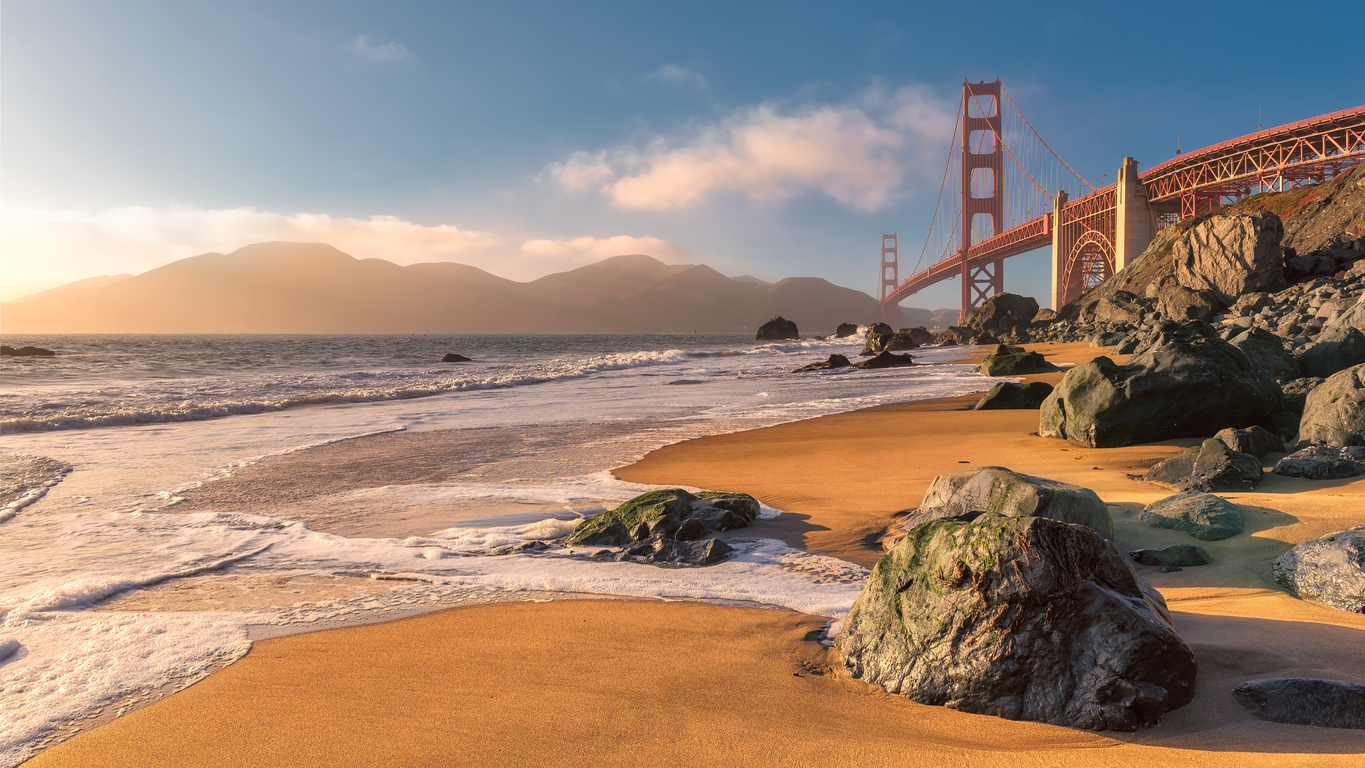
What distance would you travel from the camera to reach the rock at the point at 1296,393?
5.26m

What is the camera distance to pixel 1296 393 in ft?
18.1

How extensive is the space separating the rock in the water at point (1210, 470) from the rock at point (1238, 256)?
79.1 feet

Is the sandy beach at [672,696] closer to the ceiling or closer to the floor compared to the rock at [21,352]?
closer to the floor

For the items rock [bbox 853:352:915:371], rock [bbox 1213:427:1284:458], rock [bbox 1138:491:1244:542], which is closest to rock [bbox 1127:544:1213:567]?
rock [bbox 1138:491:1244:542]

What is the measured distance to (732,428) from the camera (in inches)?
312

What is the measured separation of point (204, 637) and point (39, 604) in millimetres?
917

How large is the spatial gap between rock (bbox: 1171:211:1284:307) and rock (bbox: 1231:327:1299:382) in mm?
19814

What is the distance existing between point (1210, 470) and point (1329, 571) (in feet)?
5.22

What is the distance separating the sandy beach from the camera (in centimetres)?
163

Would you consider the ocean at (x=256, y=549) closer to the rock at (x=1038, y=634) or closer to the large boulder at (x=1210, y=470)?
the rock at (x=1038, y=634)

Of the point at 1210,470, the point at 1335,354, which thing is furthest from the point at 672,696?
the point at 1335,354

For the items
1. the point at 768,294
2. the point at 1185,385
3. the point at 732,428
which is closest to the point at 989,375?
the point at 732,428

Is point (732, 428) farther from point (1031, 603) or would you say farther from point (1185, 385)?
point (1031, 603)

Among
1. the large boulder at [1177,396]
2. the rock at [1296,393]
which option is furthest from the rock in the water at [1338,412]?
the rock at [1296,393]
